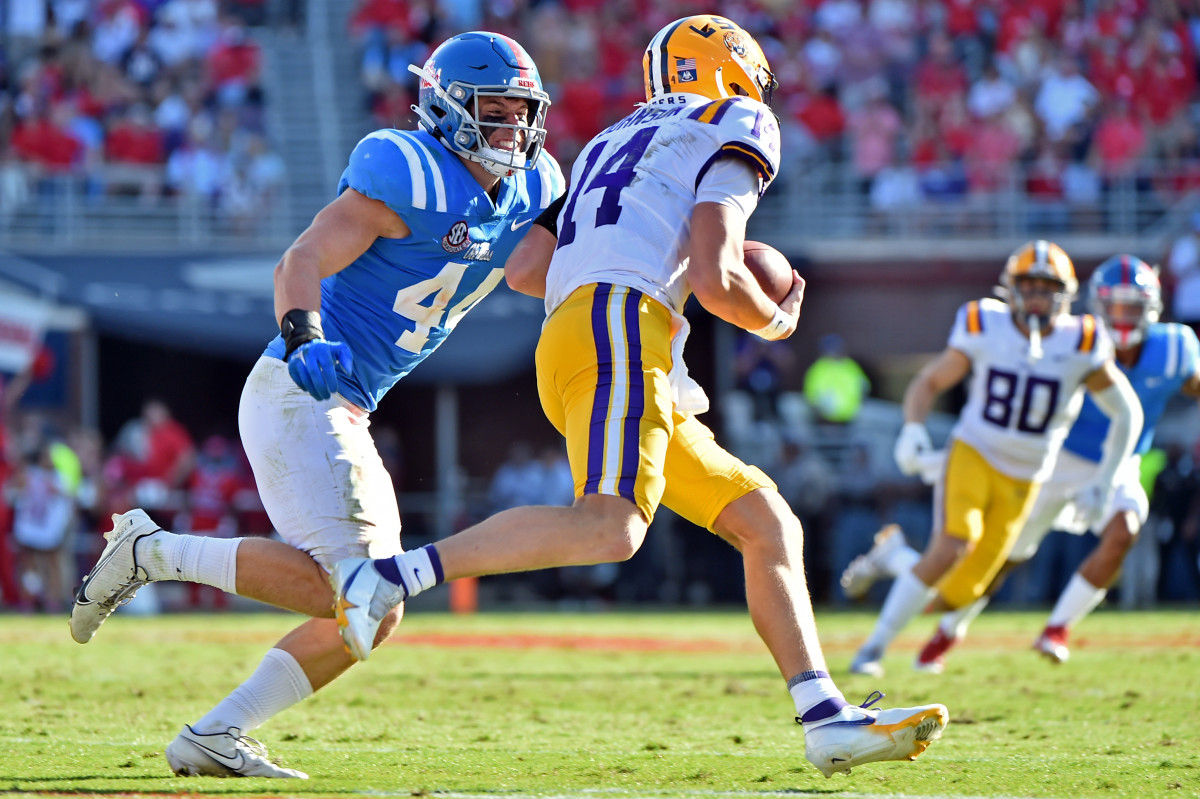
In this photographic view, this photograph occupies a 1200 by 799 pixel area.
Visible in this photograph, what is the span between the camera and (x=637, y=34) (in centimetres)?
1766

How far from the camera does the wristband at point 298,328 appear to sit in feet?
12.4

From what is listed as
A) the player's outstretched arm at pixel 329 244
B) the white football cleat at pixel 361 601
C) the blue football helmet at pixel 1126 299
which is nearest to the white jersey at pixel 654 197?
the player's outstretched arm at pixel 329 244

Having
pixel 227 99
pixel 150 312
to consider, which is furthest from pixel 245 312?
pixel 227 99

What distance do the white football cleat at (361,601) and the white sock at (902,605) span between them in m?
3.99

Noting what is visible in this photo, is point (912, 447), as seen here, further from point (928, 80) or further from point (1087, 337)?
point (928, 80)

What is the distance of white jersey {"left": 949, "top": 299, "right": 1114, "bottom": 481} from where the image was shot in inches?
286

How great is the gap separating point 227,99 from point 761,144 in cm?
1396

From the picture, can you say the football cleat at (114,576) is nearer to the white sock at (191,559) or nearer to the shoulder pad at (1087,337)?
the white sock at (191,559)

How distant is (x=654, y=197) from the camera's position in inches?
157

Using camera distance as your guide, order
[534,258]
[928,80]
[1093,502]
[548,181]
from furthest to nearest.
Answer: [928,80] < [1093,502] < [548,181] < [534,258]

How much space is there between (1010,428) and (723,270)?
12.7ft

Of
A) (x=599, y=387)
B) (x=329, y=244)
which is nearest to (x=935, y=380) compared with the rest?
(x=599, y=387)

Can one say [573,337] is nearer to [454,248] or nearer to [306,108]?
[454,248]

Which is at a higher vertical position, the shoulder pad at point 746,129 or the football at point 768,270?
the shoulder pad at point 746,129
